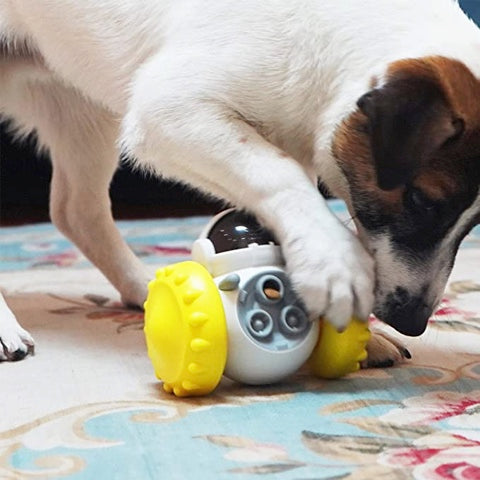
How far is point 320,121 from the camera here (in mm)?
1411

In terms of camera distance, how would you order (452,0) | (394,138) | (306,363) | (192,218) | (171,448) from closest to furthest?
(171,448) → (394,138) → (306,363) → (452,0) → (192,218)

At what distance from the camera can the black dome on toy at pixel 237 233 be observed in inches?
52.6

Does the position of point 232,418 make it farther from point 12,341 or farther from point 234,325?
point 12,341

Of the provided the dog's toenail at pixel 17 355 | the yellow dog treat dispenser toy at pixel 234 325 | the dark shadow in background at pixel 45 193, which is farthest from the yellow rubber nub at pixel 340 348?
the dark shadow in background at pixel 45 193

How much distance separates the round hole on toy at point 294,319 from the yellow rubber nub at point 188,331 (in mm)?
79

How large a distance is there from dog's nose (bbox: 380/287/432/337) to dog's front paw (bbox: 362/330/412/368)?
0.10 metres

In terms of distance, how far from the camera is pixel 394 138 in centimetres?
124

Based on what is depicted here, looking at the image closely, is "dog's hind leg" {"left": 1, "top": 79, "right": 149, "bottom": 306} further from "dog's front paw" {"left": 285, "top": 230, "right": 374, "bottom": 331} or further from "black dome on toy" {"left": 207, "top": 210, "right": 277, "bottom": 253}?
"dog's front paw" {"left": 285, "top": 230, "right": 374, "bottom": 331}

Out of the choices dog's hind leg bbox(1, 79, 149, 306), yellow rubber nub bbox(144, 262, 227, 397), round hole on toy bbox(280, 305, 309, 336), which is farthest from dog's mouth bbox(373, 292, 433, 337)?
dog's hind leg bbox(1, 79, 149, 306)

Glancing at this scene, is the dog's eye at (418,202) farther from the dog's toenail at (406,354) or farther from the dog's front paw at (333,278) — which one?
the dog's toenail at (406,354)

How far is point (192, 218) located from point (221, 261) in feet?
5.77

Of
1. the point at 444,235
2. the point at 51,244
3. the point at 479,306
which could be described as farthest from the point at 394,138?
the point at 51,244

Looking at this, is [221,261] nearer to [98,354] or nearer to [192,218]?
[98,354]

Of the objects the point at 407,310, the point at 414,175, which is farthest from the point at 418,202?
the point at 407,310
